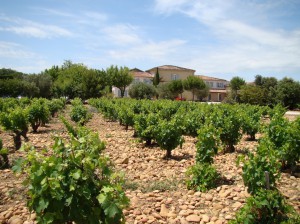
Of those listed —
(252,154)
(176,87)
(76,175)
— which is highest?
(176,87)

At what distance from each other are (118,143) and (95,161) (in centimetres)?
751

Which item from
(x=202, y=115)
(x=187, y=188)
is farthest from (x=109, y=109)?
(x=187, y=188)

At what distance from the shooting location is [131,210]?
4.63m

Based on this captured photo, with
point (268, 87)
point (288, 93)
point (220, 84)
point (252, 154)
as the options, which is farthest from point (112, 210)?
point (220, 84)

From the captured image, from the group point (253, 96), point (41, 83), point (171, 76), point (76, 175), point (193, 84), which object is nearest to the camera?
point (76, 175)

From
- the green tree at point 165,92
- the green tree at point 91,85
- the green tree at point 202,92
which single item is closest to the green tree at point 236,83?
the green tree at point 202,92

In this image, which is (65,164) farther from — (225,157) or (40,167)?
(225,157)

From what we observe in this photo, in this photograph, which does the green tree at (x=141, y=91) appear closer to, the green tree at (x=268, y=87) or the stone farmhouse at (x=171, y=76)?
the stone farmhouse at (x=171, y=76)

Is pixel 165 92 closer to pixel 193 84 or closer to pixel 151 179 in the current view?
pixel 193 84

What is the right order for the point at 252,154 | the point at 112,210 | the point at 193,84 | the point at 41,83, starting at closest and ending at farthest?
1. the point at 112,210
2. the point at 252,154
3. the point at 41,83
4. the point at 193,84

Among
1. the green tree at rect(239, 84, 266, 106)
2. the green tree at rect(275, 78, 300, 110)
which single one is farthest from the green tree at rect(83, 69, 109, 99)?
the green tree at rect(275, 78, 300, 110)

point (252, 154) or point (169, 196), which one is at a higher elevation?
point (252, 154)

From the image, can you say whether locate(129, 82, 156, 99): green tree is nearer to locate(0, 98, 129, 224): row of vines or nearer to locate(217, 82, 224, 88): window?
locate(217, 82, 224, 88): window

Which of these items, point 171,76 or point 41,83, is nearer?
point 41,83
